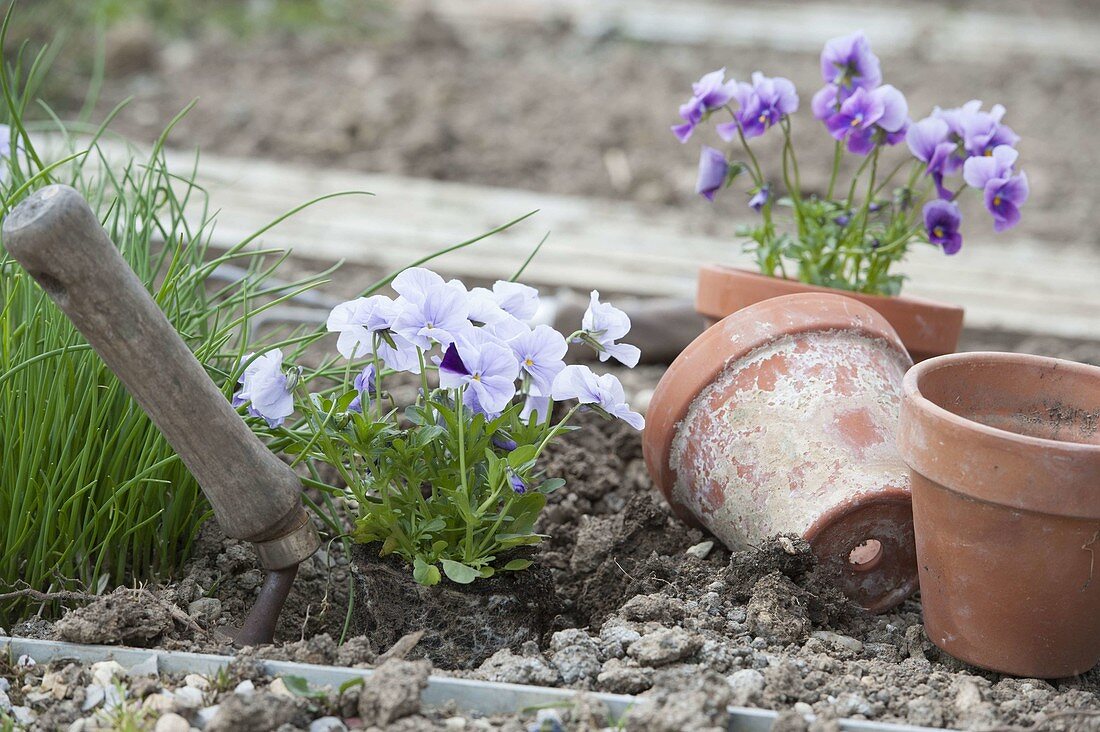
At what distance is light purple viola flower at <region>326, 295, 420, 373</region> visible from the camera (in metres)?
1.44

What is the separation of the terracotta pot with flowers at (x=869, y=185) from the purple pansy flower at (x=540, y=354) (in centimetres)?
65

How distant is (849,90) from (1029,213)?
2.90m

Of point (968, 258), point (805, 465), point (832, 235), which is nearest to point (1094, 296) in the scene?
point (968, 258)

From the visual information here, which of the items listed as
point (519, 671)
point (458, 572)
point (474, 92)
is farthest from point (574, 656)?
point (474, 92)

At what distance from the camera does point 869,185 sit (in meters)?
2.05

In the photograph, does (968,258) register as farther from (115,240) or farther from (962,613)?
(115,240)

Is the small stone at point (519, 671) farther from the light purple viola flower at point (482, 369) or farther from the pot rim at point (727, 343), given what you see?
the pot rim at point (727, 343)

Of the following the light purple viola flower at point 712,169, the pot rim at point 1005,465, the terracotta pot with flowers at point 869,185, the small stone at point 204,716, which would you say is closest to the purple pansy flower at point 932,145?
the terracotta pot with flowers at point 869,185

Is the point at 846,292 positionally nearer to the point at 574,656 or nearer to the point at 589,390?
the point at 589,390

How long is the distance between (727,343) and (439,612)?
59 cm

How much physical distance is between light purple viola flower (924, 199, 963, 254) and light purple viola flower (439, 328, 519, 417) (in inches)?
36.8

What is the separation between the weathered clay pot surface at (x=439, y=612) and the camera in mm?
1512

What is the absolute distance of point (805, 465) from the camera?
1.67 m

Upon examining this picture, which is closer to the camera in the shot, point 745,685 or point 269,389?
point 745,685
